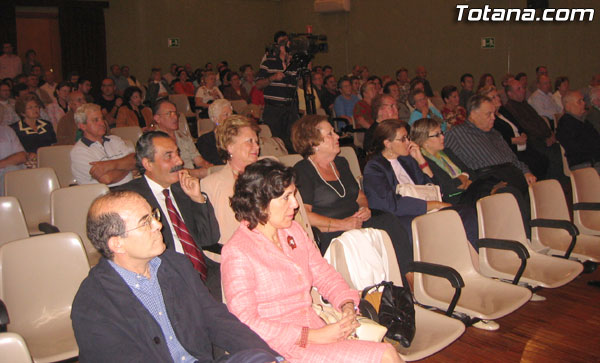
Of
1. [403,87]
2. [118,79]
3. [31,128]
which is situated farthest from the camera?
[118,79]

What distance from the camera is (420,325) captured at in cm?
238

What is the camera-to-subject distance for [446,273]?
2.45m

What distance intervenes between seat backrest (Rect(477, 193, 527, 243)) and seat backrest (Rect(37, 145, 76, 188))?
333 cm

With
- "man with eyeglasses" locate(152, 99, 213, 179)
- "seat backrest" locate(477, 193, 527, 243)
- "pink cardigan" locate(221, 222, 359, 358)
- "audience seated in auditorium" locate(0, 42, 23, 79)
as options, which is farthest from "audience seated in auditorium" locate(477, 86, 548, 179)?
"audience seated in auditorium" locate(0, 42, 23, 79)

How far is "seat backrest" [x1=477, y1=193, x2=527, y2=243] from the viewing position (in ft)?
10.3

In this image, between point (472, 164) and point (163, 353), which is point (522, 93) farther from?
point (163, 353)

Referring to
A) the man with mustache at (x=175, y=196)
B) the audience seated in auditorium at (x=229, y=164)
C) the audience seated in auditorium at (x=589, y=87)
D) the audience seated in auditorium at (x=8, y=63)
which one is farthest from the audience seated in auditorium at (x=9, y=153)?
the audience seated in auditorium at (x=589, y=87)

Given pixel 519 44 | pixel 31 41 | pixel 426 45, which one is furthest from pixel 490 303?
pixel 31 41

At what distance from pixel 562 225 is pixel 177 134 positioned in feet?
10.6

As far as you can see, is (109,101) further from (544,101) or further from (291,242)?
(544,101)

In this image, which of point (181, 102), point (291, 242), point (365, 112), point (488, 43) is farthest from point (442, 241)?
point (488, 43)

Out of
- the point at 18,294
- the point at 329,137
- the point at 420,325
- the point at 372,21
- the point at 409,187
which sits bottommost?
the point at 420,325

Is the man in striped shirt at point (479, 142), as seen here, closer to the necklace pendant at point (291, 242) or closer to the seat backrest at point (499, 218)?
the seat backrest at point (499, 218)

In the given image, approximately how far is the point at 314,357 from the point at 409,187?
73.9 inches
